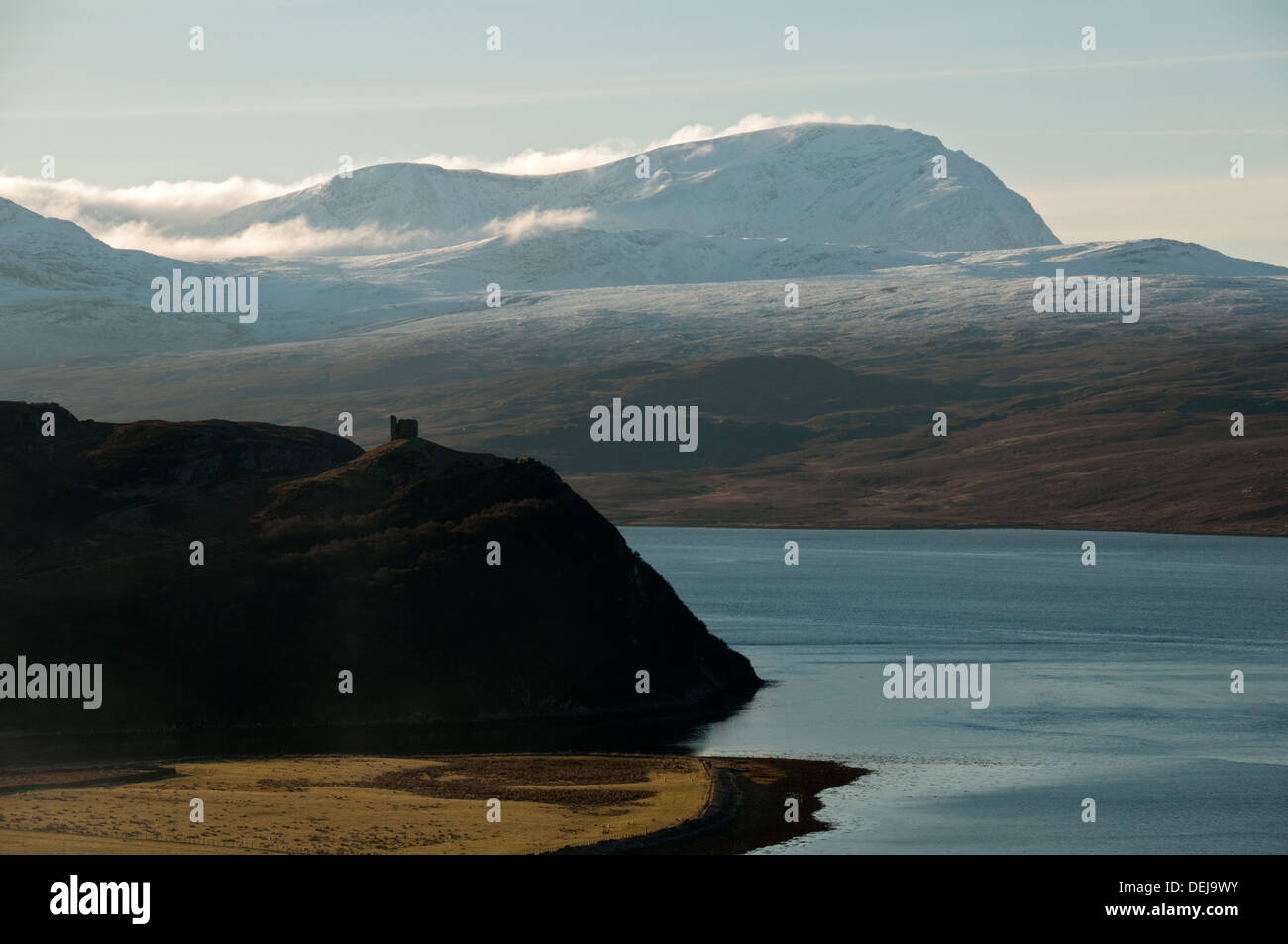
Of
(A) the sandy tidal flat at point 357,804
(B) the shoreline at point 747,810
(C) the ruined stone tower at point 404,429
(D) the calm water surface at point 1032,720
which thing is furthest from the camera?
(C) the ruined stone tower at point 404,429

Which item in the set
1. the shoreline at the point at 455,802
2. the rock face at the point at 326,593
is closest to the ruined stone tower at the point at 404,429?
the rock face at the point at 326,593

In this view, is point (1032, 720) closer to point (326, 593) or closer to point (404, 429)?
point (326, 593)

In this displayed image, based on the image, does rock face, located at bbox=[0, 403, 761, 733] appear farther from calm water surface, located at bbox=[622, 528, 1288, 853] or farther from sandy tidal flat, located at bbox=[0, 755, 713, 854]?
sandy tidal flat, located at bbox=[0, 755, 713, 854]

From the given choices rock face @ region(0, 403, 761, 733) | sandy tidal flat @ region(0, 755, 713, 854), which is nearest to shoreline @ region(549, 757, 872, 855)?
sandy tidal flat @ region(0, 755, 713, 854)

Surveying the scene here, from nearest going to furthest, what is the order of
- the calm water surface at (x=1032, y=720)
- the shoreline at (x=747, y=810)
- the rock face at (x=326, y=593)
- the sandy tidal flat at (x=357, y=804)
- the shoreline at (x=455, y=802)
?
the sandy tidal flat at (x=357, y=804)
the shoreline at (x=455, y=802)
the shoreline at (x=747, y=810)
the calm water surface at (x=1032, y=720)
the rock face at (x=326, y=593)

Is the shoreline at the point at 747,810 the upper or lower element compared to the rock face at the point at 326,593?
lower

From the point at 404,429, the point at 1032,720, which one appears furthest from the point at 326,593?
the point at 1032,720

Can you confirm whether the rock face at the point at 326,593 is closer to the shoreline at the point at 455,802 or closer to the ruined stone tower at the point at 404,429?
the ruined stone tower at the point at 404,429

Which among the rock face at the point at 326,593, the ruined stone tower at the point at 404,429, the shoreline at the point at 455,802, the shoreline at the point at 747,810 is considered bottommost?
the shoreline at the point at 747,810

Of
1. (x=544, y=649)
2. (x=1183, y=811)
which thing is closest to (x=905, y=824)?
(x=1183, y=811)
